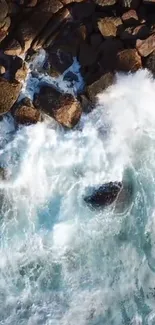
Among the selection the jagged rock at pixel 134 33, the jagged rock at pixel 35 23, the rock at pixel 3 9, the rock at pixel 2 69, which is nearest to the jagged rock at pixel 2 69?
the rock at pixel 2 69

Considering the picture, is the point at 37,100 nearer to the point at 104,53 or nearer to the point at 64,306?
the point at 104,53

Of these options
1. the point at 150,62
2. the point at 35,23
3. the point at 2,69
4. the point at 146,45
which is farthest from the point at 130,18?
the point at 2,69

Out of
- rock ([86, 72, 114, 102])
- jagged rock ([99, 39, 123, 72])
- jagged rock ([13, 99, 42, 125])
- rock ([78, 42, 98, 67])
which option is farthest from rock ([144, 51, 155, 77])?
jagged rock ([13, 99, 42, 125])

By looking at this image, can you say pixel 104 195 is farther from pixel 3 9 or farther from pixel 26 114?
pixel 3 9

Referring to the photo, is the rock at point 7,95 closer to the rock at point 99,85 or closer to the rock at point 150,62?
the rock at point 99,85

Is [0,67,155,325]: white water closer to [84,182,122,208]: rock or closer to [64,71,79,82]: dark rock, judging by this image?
[84,182,122,208]: rock

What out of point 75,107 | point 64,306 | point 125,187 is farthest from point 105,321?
point 75,107
